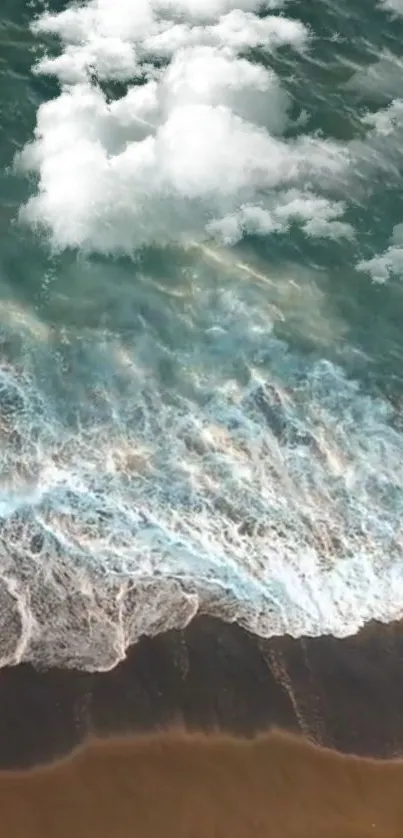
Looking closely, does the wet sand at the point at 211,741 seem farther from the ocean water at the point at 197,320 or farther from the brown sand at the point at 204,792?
the ocean water at the point at 197,320

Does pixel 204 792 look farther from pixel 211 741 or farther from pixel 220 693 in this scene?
pixel 220 693

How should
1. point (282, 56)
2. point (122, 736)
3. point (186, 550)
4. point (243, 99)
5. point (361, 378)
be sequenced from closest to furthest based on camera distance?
point (122, 736) → point (186, 550) → point (361, 378) → point (243, 99) → point (282, 56)

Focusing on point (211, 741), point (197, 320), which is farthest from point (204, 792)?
point (197, 320)

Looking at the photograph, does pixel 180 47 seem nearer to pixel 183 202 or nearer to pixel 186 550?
pixel 183 202

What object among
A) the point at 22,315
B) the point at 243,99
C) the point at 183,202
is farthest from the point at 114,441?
the point at 243,99

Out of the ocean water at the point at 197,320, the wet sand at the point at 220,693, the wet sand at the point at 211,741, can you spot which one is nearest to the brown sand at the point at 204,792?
the wet sand at the point at 211,741
